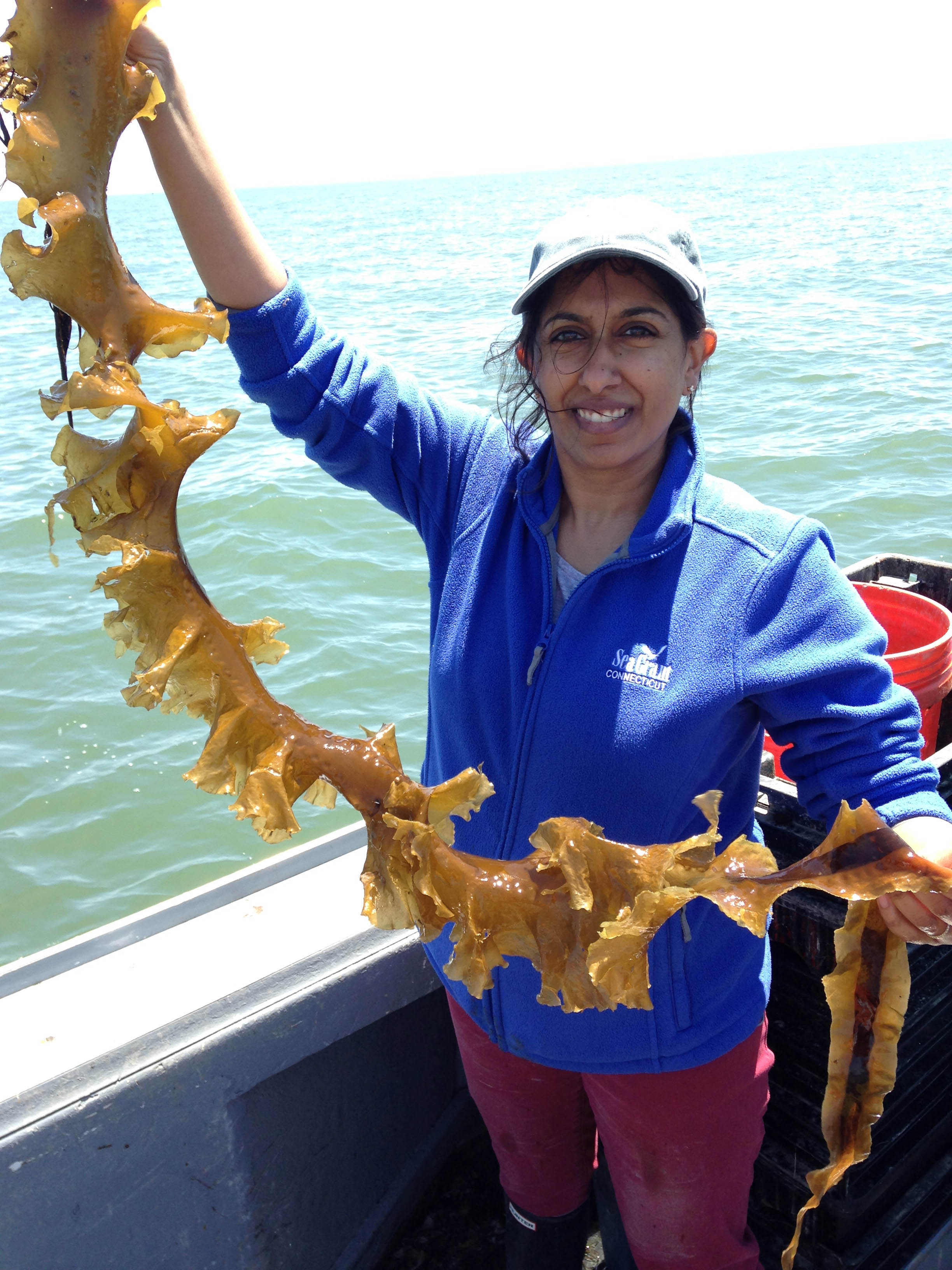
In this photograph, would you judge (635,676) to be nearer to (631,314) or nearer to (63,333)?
(631,314)

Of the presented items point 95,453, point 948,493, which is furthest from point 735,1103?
point 948,493

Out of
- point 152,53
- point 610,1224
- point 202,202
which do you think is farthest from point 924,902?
point 152,53

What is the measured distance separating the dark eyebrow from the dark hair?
0.02 meters

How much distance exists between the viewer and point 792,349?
13.9 meters

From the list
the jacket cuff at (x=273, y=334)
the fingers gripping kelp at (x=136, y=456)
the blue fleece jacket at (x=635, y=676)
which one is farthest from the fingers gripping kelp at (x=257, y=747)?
the jacket cuff at (x=273, y=334)

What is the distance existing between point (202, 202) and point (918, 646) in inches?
94.4

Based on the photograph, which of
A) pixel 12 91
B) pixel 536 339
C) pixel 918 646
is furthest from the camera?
pixel 918 646

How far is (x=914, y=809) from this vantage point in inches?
60.6

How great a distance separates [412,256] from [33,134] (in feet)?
90.4

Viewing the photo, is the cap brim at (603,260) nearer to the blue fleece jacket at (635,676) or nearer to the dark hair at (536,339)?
the dark hair at (536,339)

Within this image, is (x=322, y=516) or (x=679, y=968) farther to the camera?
(x=322, y=516)

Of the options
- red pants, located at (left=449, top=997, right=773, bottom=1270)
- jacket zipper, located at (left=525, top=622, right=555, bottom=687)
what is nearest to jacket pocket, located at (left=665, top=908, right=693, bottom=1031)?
red pants, located at (left=449, top=997, right=773, bottom=1270)

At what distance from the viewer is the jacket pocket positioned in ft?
5.76

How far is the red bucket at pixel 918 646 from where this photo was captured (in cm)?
276
